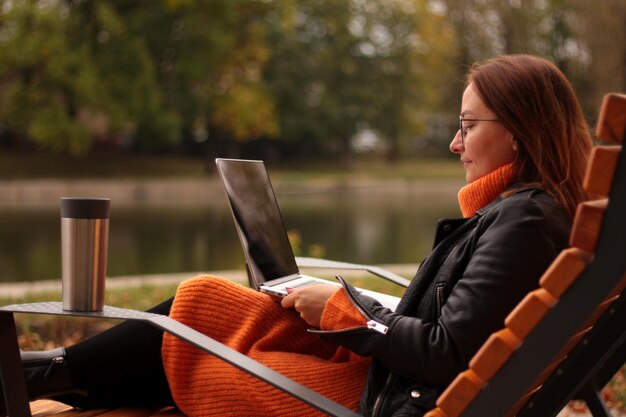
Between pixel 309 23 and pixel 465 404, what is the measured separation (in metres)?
43.4

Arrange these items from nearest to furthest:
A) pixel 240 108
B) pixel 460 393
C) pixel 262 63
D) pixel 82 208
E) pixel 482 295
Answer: pixel 460 393
pixel 482 295
pixel 82 208
pixel 240 108
pixel 262 63

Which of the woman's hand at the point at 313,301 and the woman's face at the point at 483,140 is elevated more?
the woman's face at the point at 483,140

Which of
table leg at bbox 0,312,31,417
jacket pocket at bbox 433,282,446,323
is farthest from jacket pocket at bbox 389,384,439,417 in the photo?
table leg at bbox 0,312,31,417

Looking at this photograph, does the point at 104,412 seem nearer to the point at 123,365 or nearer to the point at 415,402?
the point at 123,365

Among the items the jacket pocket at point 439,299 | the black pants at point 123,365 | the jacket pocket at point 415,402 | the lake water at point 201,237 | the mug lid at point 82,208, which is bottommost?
the lake water at point 201,237

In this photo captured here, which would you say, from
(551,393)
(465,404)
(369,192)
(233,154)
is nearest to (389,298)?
(551,393)

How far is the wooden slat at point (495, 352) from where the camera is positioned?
62.7 inches

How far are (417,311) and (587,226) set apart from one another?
0.64 meters

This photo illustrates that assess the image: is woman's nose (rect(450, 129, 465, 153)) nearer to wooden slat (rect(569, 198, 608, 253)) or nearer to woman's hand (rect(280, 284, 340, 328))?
woman's hand (rect(280, 284, 340, 328))

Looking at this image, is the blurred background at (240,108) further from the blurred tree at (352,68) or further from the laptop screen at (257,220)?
the laptop screen at (257,220)

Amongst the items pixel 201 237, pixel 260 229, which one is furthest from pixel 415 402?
pixel 201 237

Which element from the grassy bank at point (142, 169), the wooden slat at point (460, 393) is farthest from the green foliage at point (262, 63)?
the wooden slat at point (460, 393)

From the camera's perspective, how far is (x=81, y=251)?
212 cm

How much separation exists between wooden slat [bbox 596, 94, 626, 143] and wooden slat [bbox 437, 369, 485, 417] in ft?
1.69
